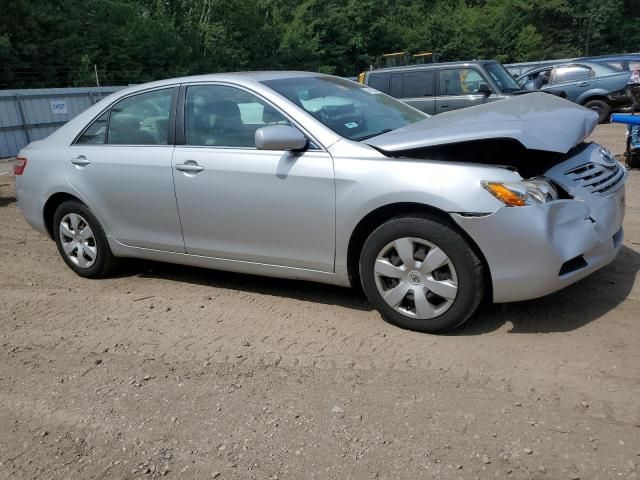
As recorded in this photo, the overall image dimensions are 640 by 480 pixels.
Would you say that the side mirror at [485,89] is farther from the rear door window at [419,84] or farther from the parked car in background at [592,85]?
the parked car in background at [592,85]

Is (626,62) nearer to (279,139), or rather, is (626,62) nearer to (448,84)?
(448,84)

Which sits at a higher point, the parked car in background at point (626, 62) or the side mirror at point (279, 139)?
the side mirror at point (279, 139)

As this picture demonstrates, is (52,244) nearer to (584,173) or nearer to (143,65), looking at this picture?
(584,173)

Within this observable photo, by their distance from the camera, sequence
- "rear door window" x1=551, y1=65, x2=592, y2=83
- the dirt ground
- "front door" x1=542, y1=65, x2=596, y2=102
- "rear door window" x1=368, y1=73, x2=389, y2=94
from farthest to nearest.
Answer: "rear door window" x1=551, y1=65, x2=592, y2=83 → "front door" x1=542, y1=65, x2=596, y2=102 → "rear door window" x1=368, y1=73, x2=389, y2=94 → the dirt ground

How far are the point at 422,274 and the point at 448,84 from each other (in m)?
9.73

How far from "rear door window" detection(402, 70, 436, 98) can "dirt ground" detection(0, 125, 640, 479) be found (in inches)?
340

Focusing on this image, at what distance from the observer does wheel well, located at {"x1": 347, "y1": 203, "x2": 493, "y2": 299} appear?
142 inches

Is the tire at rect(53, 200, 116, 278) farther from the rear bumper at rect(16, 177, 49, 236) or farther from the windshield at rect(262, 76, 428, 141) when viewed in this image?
the windshield at rect(262, 76, 428, 141)

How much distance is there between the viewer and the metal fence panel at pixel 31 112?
14.8 meters

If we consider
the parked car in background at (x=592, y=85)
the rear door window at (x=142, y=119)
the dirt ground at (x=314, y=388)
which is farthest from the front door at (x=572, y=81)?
the rear door window at (x=142, y=119)

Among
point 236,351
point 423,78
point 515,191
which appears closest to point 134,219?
point 236,351

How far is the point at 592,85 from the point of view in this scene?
50.5 ft

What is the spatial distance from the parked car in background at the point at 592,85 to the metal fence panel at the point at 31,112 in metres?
11.5

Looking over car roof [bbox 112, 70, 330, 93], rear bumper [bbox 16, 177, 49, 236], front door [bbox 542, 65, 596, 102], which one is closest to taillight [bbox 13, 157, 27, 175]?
rear bumper [bbox 16, 177, 49, 236]
